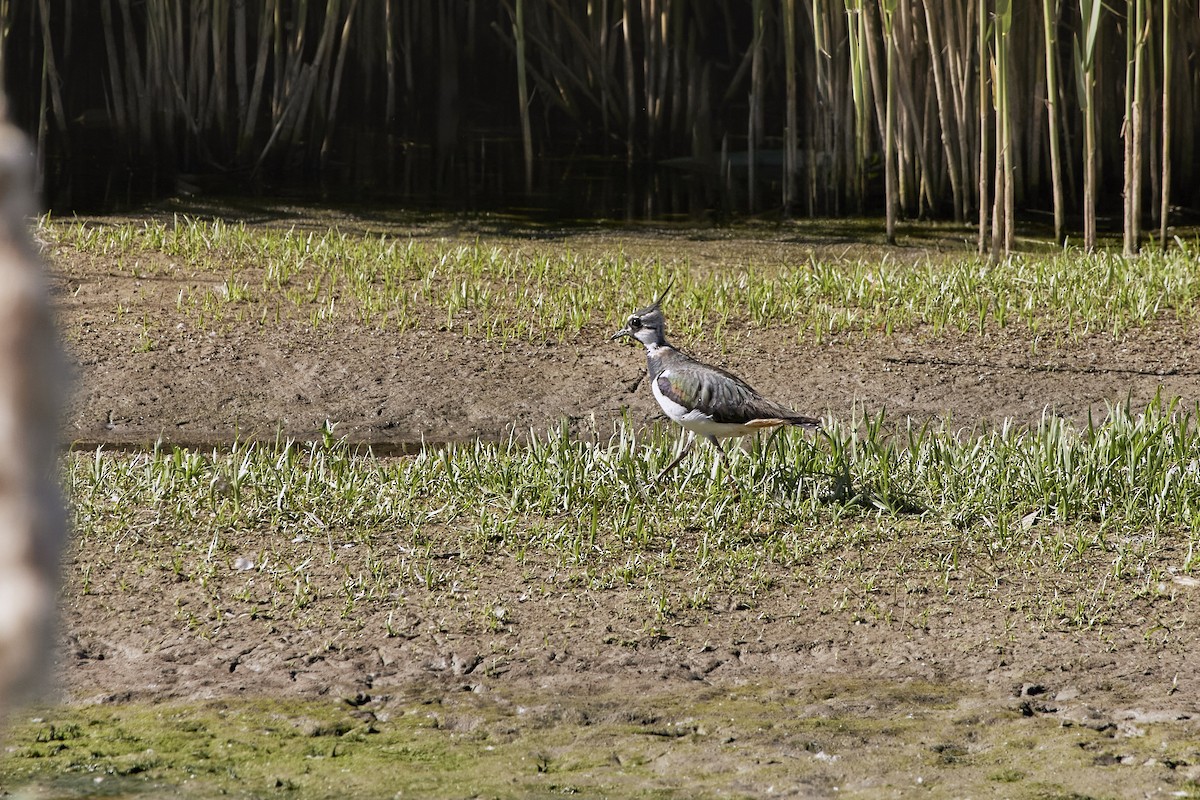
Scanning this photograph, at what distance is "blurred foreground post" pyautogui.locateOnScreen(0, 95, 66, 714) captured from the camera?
0.55m

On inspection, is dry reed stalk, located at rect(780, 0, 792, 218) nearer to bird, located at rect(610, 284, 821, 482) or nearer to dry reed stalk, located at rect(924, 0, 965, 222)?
dry reed stalk, located at rect(924, 0, 965, 222)

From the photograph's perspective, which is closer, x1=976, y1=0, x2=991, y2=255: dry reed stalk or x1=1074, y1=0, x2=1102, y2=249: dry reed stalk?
x1=1074, y1=0, x2=1102, y2=249: dry reed stalk

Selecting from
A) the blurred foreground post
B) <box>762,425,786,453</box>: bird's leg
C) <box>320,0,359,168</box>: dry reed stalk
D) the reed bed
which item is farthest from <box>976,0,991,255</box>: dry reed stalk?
the blurred foreground post

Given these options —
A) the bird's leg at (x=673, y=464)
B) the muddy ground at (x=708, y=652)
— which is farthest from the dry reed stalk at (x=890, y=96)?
the bird's leg at (x=673, y=464)

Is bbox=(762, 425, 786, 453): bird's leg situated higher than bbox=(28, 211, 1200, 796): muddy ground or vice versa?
bbox=(762, 425, 786, 453): bird's leg

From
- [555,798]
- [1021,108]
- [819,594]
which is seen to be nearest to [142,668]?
[555,798]

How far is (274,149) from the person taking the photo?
11.8 meters

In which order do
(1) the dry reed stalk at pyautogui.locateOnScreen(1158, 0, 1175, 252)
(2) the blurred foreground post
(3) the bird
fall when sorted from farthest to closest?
1. (1) the dry reed stalk at pyautogui.locateOnScreen(1158, 0, 1175, 252)
2. (3) the bird
3. (2) the blurred foreground post

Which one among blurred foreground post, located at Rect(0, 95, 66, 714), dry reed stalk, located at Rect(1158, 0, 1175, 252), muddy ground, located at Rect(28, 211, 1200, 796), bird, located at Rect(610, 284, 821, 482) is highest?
dry reed stalk, located at Rect(1158, 0, 1175, 252)

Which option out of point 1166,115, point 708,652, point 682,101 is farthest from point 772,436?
point 682,101

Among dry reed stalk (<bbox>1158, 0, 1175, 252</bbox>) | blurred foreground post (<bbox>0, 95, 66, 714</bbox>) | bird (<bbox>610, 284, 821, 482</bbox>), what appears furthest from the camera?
dry reed stalk (<bbox>1158, 0, 1175, 252</bbox>)

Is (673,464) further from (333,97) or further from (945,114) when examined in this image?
(333,97)

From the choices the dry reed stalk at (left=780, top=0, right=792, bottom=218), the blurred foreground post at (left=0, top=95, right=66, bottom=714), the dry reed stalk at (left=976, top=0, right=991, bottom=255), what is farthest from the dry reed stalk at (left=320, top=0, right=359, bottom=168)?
the blurred foreground post at (left=0, top=95, right=66, bottom=714)

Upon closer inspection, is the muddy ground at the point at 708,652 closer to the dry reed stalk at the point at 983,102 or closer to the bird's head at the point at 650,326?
the bird's head at the point at 650,326
